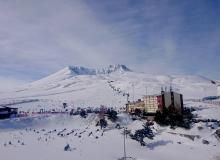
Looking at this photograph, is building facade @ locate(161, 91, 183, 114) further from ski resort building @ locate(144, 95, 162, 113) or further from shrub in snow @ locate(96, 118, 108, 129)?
shrub in snow @ locate(96, 118, 108, 129)

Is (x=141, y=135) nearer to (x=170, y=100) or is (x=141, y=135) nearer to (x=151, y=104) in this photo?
(x=170, y=100)

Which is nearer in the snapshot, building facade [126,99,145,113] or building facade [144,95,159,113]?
building facade [144,95,159,113]

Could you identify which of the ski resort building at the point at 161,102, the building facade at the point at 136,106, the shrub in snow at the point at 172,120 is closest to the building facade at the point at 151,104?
the ski resort building at the point at 161,102

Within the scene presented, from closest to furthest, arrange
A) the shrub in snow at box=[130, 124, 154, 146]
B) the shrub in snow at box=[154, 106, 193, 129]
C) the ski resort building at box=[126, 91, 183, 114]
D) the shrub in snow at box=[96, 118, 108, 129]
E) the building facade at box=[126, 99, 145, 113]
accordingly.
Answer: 1. the shrub in snow at box=[130, 124, 154, 146]
2. the shrub in snow at box=[154, 106, 193, 129]
3. the shrub in snow at box=[96, 118, 108, 129]
4. the ski resort building at box=[126, 91, 183, 114]
5. the building facade at box=[126, 99, 145, 113]

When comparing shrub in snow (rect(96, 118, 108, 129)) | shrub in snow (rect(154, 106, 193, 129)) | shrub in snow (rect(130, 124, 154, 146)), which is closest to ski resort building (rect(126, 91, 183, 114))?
shrub in snow (rect(154, 106, 193, 129))

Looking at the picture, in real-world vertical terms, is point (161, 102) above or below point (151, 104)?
above

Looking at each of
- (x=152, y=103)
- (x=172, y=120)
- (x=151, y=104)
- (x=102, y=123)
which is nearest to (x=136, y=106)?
(x=151, y=104)


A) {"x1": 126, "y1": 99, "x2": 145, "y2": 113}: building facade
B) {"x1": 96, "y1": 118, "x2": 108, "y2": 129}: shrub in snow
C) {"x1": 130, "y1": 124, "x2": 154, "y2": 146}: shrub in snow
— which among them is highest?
{"x1": 126, "y1": 99, "x2": 145, "y2": 113}: building facade

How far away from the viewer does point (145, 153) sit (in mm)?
36219

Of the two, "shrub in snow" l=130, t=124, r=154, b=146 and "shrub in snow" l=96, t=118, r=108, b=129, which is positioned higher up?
"shrub in snow" l=96, t=118, r=108, b=129

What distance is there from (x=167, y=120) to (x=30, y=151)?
80.8 ft

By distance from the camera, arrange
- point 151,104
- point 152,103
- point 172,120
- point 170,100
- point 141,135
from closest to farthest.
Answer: point 141,135 < point 172,120 < point 170,100 < point 152,103 < point 151,104

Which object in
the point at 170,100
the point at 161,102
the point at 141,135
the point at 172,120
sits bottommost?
the point at 141,135

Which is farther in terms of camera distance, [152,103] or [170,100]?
[152,103]
